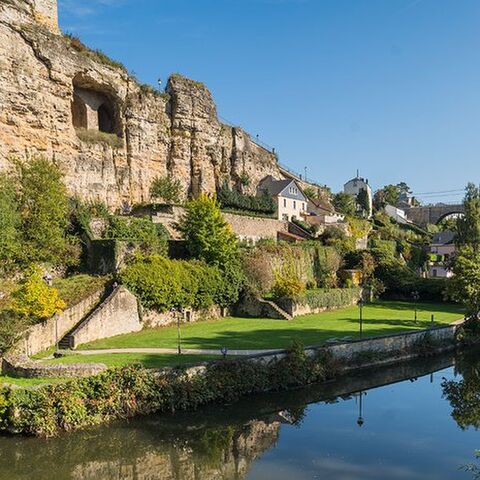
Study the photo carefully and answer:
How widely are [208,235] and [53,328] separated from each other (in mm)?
13852

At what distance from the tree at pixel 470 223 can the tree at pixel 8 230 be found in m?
40.8

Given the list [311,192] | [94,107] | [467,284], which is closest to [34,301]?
[467,284]

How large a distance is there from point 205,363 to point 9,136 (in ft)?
83.8

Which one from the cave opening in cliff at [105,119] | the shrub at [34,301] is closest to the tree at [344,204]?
the cave opening in cliff at [105,119]

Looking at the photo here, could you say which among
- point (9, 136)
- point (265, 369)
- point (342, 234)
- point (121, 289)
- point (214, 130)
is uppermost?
point (214, 130)

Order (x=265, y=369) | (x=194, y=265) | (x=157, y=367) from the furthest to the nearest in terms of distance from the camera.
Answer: (x=194, y=265)
(x=265, y=369)
(x=157, y=367)

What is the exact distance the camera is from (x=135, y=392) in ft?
64.3

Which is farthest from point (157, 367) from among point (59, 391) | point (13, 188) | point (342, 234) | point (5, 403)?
point (342, 234)

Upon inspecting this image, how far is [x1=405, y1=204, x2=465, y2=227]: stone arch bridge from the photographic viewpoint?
94688mm

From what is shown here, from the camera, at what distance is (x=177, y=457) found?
16.6 m

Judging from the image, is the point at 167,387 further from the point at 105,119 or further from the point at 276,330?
the point at 105,119

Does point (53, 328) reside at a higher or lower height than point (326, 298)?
lower

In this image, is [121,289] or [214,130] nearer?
[121,289]

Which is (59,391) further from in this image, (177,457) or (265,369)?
(265,369)
